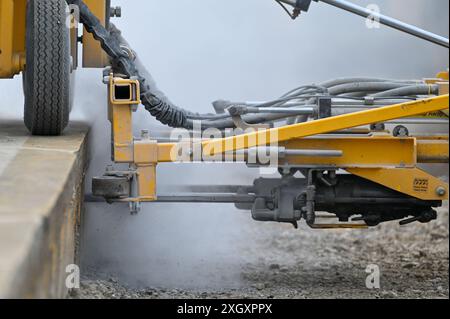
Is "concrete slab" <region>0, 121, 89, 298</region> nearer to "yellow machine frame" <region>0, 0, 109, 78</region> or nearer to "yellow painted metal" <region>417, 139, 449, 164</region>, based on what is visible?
"yellow machine frame" <region>0, 0, 109, 78</region>

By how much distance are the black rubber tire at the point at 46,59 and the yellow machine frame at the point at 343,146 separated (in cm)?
31

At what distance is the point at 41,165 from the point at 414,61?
7.63m

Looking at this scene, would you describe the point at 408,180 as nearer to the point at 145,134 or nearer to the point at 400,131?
the point at 400,131

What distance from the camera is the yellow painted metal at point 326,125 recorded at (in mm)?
5262

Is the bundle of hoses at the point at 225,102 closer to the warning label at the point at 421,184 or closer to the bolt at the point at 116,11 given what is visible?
the bolt at the point at 116,11

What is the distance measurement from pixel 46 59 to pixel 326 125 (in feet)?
5.29

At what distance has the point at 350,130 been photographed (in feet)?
19.5

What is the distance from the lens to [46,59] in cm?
544

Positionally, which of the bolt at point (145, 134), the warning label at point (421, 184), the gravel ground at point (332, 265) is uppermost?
the bolt at point (145, 134)

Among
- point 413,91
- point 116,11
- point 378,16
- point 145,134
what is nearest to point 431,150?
point 413,91

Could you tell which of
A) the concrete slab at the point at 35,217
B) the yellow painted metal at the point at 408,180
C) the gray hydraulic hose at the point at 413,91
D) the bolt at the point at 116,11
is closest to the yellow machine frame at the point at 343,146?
the yellow painted metal at the point at 408,180

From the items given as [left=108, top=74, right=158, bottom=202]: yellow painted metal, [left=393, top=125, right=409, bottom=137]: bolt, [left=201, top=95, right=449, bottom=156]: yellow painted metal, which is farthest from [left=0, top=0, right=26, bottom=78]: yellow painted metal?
[left=393, top=125, right=409, bottom=137]: bolt
